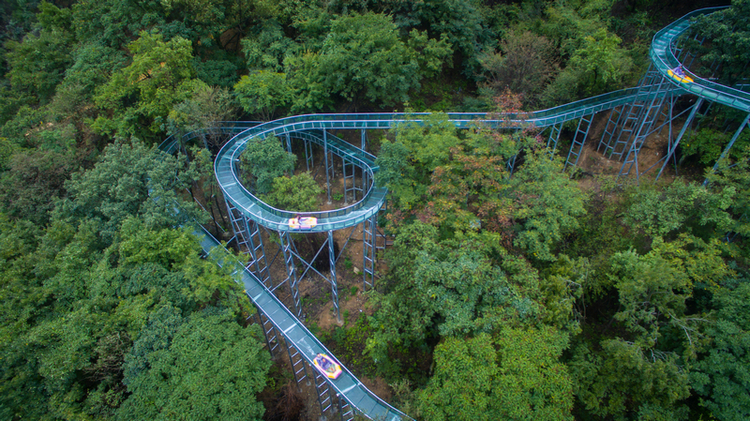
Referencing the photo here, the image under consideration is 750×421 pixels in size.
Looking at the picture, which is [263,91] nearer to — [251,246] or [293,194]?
[293,194]

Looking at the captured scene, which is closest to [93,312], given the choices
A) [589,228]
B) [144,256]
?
[144,256]

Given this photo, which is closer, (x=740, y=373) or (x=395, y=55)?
(x=740, y=373)

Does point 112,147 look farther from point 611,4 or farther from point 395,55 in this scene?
point 611,4

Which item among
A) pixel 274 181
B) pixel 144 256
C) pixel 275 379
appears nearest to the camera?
pixel 144 256

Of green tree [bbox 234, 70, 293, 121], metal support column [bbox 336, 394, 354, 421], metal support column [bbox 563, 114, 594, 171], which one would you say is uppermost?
green tree [bbox 234, 70, 293, 121]

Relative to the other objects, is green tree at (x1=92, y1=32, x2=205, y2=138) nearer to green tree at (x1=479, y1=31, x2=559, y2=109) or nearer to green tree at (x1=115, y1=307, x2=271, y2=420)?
green tree at (x1=115, y1=307, x2=271, y2=420)

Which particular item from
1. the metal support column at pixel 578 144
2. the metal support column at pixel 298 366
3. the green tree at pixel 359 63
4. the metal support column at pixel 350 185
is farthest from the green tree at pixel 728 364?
the metal support column at pixel 350 185

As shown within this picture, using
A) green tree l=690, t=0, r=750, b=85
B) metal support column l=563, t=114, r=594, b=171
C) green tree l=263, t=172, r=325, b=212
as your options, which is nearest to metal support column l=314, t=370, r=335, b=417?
green tree l=263, t=172, r=325, b=212
